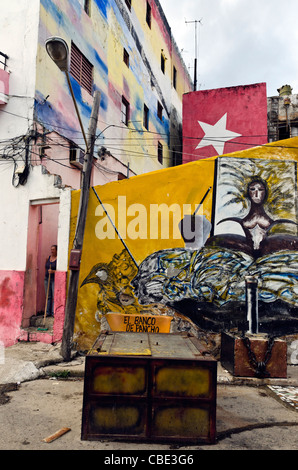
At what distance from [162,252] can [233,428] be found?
4475mm

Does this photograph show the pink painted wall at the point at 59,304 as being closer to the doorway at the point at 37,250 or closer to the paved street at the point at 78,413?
the paved street at the point at 78,413

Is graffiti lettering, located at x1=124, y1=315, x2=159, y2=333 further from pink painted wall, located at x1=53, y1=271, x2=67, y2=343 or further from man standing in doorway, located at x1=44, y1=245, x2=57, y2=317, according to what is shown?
man standing in doorway, located at x1=44, y1=245, x2=57, y2=317

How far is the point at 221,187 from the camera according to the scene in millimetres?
8891

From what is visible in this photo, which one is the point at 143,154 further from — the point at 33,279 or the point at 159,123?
the point at 33,279

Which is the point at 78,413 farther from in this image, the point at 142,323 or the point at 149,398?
the point at 142,323

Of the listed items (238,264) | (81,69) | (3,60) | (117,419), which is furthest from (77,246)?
(81,69)

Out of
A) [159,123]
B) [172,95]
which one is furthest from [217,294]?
[172,95]

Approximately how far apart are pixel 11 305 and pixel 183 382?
6.21m

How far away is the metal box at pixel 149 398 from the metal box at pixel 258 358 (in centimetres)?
303

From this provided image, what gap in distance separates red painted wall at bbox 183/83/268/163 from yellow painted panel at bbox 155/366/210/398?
1445 centimetres

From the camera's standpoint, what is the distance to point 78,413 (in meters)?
5.26

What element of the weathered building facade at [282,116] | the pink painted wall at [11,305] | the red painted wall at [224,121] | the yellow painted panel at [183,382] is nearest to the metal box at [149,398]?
the yellow painted panel at [183,382]

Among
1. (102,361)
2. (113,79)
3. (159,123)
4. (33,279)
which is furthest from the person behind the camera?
(159,123)

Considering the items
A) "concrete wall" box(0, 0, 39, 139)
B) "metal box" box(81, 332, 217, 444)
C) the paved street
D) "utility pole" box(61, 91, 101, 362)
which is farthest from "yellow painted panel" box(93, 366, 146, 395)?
"concrete wall" box(0, 0, 39, 139)
